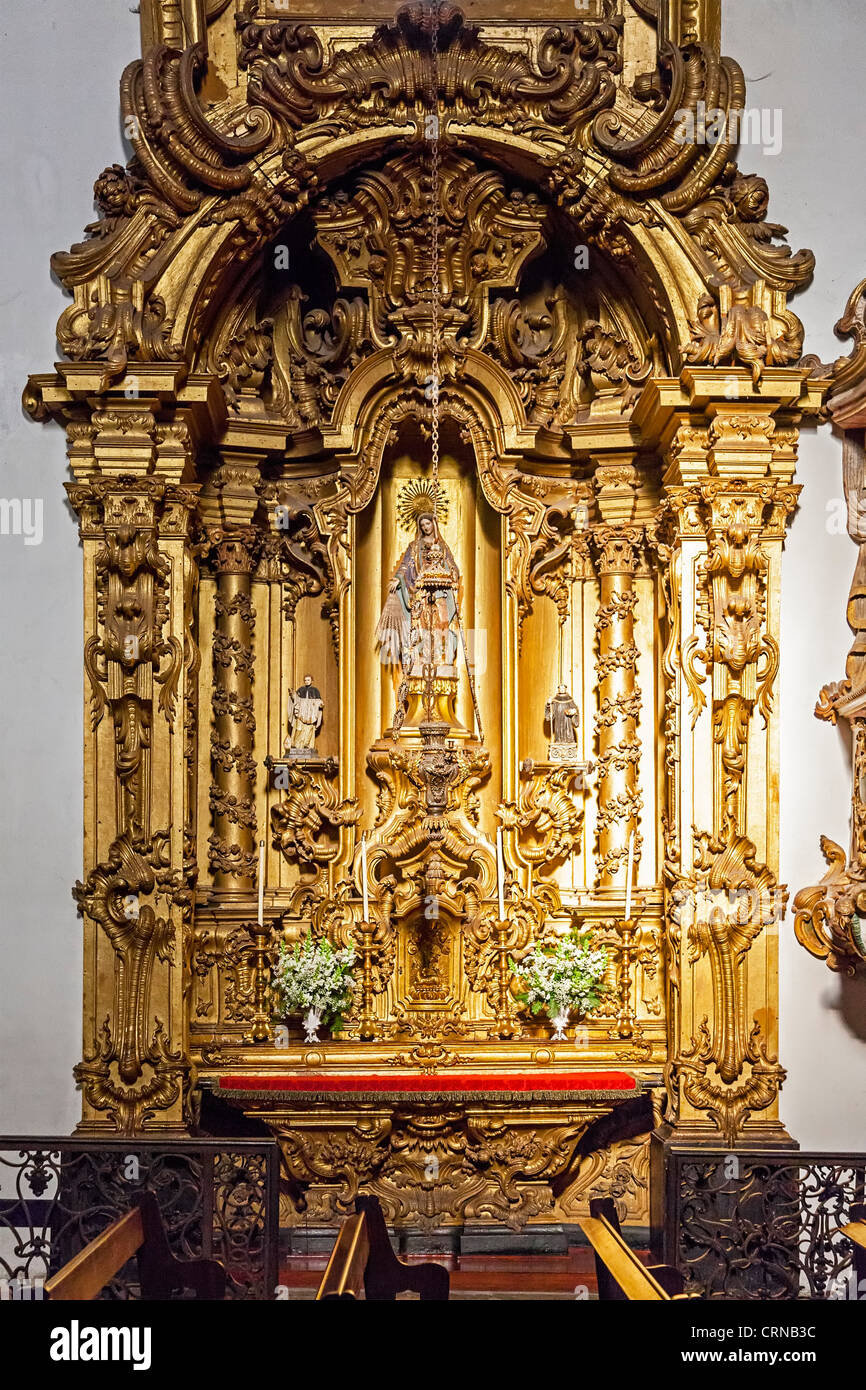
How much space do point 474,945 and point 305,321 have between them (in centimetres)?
399

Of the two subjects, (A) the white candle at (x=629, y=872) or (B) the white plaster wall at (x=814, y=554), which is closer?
(B) the white plaster wall at (x=814, y=554)

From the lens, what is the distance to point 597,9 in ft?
28.8

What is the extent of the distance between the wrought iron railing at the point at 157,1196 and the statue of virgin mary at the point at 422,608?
3150mm

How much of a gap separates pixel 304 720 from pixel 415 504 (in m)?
1.59

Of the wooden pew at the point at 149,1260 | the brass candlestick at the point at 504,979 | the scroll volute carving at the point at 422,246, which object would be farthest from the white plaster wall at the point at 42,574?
the brass candlestick at the point at 504,979

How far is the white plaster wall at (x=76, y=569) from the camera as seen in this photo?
8.04 m

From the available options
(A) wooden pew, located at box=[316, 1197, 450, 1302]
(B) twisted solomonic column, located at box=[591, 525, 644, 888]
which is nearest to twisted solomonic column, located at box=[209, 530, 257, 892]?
(B) twisted solomonic column, located at box=[591, 525, 644, 888]

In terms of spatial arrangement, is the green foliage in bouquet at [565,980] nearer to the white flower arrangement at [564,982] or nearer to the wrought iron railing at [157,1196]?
the white flower arrangement at [564,982]

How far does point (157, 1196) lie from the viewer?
300 inches

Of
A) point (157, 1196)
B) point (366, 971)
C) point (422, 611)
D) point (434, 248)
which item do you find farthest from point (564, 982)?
point (434, 248)

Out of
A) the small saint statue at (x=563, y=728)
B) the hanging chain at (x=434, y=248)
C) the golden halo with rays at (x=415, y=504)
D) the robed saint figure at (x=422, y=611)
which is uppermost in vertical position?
the hanging chain at (x=434, y=248)

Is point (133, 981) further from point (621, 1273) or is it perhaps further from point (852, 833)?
point (852, 833)

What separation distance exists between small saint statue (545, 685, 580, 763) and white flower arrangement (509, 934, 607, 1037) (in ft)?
3.75

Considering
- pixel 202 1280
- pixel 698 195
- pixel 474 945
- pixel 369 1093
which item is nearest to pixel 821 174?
pixel 698 195
